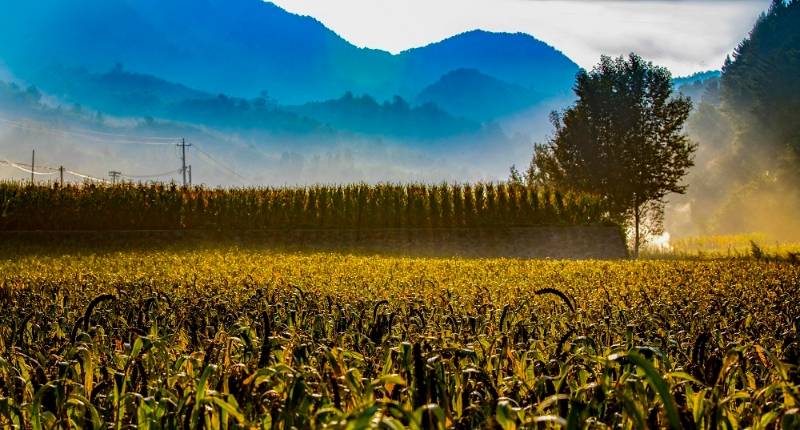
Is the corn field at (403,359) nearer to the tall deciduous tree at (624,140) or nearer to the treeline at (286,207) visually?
the treeline at (286,207)

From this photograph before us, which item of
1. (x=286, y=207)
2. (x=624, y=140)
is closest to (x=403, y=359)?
(x=286, y=207)

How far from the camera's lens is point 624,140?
39.3 m

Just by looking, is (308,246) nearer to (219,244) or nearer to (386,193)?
(219,244)

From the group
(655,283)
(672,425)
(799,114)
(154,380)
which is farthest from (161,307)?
(799,114)

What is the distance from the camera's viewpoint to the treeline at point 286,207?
85.1ft

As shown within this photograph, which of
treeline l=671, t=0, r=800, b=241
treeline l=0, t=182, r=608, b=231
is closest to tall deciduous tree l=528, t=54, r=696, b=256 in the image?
treeline l=0, t=182, r=608, b=231

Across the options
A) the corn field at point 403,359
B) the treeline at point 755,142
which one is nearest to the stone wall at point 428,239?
the corn field at point 403,359

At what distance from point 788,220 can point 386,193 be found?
4816 cm

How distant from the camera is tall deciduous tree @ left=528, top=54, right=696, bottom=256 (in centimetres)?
A: 3850

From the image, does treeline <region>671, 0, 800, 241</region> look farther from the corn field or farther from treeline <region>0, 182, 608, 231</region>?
the corn field

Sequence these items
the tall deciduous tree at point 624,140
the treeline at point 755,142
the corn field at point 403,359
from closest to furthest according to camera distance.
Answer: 1. the corn field at point 403,359
2. the tall deciduous tree at point 624,140
3. the treeline at point 755,142

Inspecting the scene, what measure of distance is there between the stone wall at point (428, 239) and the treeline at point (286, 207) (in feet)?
3.47

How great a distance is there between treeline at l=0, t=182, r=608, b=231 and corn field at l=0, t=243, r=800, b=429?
57.8 ft

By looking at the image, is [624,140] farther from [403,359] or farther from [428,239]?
[403,359]
